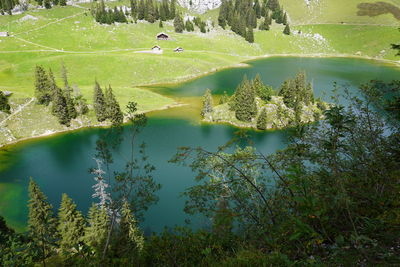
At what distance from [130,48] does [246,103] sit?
10268 centimetres

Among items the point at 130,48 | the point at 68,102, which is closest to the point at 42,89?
the point at 68,102

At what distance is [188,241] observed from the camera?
1173 centimetres

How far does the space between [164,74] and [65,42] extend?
6948 centimetres

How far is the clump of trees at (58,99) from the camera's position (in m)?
69.5

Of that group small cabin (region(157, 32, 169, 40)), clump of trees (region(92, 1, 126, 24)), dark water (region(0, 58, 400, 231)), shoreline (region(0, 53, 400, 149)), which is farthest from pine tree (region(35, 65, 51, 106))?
clump of trees (region(92, 1, 126, 24))

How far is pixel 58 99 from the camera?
69188 millimetres

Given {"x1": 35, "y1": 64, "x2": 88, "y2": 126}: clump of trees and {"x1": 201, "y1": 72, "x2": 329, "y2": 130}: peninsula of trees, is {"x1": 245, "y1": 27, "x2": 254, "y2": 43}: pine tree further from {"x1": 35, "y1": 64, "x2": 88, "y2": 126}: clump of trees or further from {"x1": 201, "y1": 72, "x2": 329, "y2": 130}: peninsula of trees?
{"x1": 35, "y1": 64, "x2": 88, "y2": 126}: clump of trees

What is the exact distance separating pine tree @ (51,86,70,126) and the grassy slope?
3.40 meters

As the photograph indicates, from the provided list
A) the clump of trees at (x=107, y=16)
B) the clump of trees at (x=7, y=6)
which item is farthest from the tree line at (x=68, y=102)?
the clump of trees at (x=7, y=6)

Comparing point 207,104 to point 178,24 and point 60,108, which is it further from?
point 178,24

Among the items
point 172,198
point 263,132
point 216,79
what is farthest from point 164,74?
point 172,198

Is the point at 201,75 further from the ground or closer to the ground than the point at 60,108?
further from the ground

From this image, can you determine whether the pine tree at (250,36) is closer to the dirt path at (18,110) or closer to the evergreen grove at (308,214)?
the dirt path at (18,110)

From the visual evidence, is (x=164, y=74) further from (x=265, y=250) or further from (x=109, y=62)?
(x=265, y=250)
